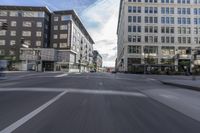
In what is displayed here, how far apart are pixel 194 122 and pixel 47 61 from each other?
77905mm

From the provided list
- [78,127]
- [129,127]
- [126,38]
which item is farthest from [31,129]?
[126,38]

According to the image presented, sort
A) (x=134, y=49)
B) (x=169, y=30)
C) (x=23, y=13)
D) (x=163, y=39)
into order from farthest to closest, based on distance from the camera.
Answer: (x=23, y=13) < (x=169, y=30) < (x=163, y=39) < (x=134, y=49)

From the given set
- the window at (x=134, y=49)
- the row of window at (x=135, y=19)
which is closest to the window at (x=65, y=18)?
the row of window at (x=135, y=19)

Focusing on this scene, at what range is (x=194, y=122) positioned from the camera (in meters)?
6.65

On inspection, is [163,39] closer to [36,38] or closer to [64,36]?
[64,36]

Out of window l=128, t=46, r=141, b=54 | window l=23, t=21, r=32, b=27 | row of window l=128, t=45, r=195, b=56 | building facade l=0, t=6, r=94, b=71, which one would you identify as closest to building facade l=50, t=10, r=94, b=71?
building facade l=0, t=6, r=94, b=71

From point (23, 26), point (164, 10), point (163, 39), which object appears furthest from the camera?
point (23, 26)

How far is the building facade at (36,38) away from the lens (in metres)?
78.5

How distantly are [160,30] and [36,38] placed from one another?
46547 mm

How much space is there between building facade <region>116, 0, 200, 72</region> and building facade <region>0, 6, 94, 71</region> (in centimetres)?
2300

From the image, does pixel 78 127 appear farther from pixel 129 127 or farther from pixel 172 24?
pixel 172 24

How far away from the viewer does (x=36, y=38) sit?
3155 inches

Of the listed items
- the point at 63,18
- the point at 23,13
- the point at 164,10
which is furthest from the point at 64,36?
the point at 164,10

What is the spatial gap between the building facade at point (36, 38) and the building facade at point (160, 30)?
22996 millimetres
